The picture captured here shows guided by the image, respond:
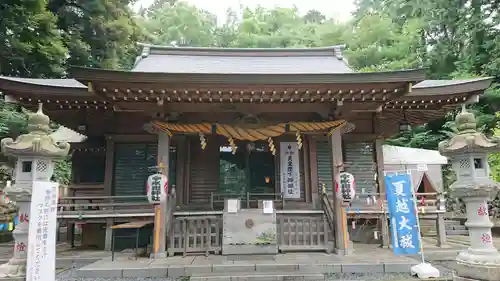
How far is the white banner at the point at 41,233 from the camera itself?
373cm

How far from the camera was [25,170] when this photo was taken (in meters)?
4.62

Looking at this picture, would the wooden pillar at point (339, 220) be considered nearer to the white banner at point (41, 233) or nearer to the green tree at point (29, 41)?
the white banner at point (41, 233)

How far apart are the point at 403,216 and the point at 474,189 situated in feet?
3.60

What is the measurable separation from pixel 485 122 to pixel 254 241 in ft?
43.0

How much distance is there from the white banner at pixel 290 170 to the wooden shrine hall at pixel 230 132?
3 cm

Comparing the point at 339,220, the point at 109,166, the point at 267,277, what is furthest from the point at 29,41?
the point at 339,220

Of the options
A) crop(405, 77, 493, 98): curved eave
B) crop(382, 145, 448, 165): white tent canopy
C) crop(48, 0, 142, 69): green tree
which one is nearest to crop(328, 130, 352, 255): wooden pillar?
crop(405, 77, 493, 98): curved eave

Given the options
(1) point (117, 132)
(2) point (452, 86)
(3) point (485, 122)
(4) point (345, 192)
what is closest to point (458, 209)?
(3) point (485, 122)

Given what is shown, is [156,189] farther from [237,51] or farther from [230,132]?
[237,51]

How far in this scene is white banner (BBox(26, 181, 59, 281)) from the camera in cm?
373

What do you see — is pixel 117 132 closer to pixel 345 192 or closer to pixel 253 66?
pixel 253 66

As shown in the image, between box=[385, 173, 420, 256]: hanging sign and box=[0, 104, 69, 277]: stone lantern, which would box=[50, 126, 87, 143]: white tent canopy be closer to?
box=[0, 104, 69, 277]: stone lantern

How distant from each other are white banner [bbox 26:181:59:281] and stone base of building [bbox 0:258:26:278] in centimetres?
77

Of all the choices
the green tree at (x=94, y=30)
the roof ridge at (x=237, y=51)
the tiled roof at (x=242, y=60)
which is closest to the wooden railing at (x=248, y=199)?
the tiled roof at (x=242, y=60)
